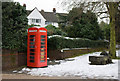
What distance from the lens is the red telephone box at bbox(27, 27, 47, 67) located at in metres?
10.5

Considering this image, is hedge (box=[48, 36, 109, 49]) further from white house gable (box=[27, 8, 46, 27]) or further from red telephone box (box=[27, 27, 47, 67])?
white house gable (box=[27, 8, 46, 27])

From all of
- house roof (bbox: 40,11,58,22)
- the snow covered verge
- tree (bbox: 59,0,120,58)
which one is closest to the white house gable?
house roof (bbox: 40,11,58,22)

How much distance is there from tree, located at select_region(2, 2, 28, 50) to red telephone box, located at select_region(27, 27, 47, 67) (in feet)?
2.14

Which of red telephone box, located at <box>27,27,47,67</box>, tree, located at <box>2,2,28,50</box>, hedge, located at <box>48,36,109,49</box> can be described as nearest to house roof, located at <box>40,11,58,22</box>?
hedge, located at <box>48,36,109,49</box>

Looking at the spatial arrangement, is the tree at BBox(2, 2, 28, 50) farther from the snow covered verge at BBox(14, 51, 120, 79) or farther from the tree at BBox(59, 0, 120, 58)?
the tree at BBox(59, 0, 120, 58)

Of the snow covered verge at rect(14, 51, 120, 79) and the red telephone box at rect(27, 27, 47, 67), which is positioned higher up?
the red telephone box at rect(27, 27, 47, 67)

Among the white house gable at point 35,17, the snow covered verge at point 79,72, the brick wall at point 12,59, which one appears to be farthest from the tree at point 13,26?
the white house gable at point 35,17

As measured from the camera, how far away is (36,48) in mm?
10539

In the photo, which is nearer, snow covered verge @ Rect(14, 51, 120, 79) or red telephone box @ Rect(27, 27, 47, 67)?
snow covered verge @ Rect(14, 51, 120, 79)

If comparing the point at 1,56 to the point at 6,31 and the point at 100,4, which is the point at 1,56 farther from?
the point at 100,4

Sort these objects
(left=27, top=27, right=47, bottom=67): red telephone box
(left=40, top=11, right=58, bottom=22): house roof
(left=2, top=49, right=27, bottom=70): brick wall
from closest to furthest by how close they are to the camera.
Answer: (left=2, top=49, right=27, bottom=70): brick wall < (left=27, top=27, right=47, bottom=67): red telephone box < (left=40, top=11, right=58, bottom=22): house roof

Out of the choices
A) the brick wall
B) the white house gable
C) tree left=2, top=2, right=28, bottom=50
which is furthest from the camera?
the white house gable

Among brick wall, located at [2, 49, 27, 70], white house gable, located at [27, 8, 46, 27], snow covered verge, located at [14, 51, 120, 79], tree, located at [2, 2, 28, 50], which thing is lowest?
snow covered verge, located at [14, 51, 120, 79]

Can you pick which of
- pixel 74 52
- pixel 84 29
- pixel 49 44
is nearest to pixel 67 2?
pixel 49 44
